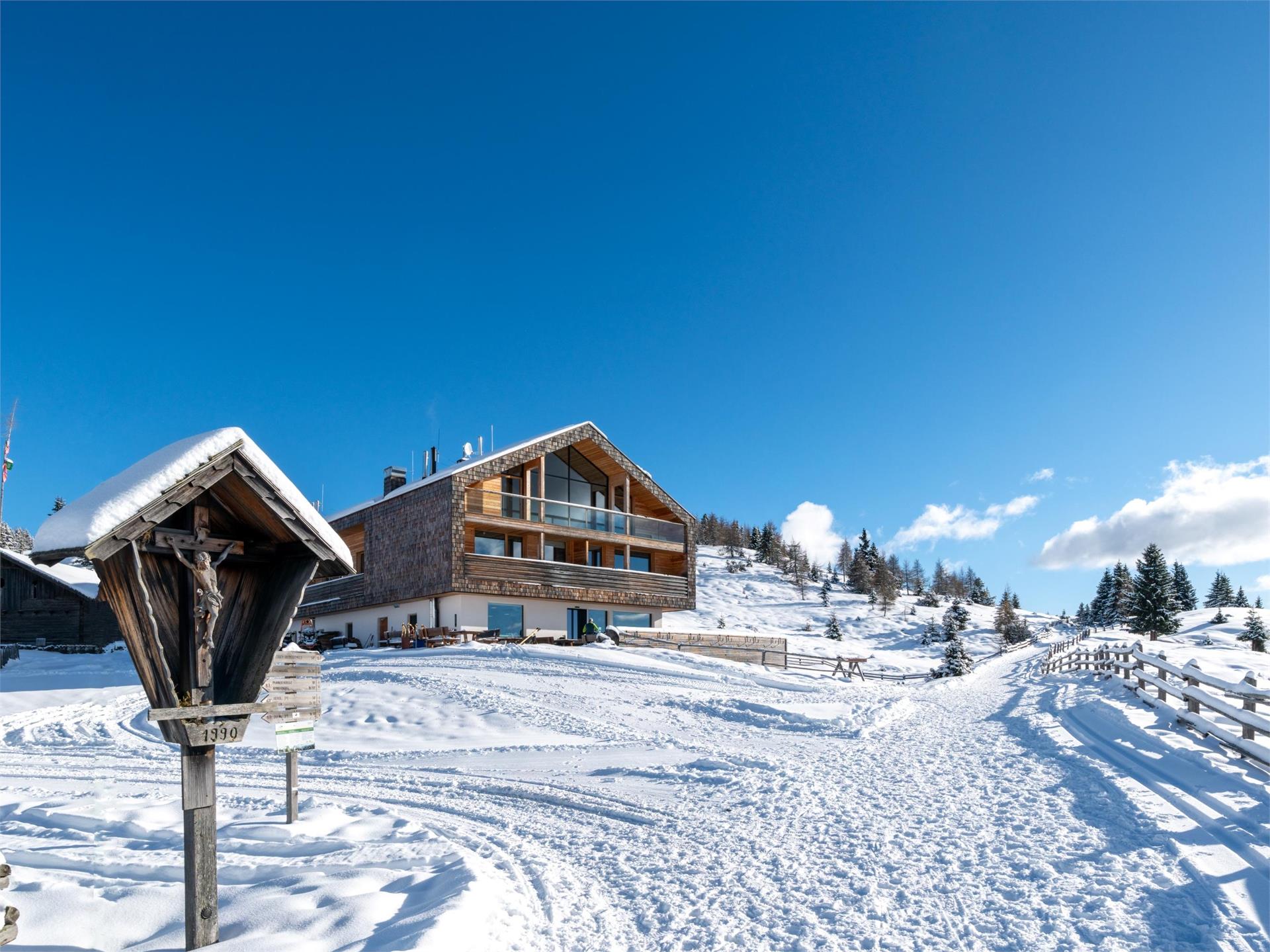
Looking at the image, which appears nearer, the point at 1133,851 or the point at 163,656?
the point at 163,656

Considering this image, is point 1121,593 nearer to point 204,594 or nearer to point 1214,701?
point 1214,701

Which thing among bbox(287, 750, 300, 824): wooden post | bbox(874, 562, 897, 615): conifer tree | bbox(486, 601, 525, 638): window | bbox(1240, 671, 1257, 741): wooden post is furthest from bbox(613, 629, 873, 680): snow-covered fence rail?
bbox(874, 562, 897, 615): conifer tree

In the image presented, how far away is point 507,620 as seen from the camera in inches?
1188

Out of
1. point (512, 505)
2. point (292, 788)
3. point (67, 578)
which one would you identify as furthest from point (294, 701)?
point (67, 578)

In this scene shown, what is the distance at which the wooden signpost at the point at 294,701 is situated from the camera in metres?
8.84

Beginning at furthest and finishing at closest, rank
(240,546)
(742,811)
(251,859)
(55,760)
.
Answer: (55,760)
(742,811)
(251,859)
(240,546)

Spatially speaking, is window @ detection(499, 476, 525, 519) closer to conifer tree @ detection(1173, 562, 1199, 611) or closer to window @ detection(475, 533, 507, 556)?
window @ detection(475, 533, 507, 556)

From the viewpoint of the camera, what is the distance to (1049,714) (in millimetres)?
16062

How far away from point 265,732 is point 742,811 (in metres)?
10.8

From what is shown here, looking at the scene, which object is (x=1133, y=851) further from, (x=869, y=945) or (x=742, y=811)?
(x=742, y=811)

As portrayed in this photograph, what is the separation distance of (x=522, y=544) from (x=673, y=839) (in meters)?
24.6

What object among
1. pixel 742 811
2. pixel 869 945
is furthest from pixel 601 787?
pixel 869 945

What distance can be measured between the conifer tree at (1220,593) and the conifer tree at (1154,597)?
126 ft

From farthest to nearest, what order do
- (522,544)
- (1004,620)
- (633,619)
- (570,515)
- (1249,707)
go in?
(1004,620) < (633,619) < (570,515) < (522,544) < (1249,707)
